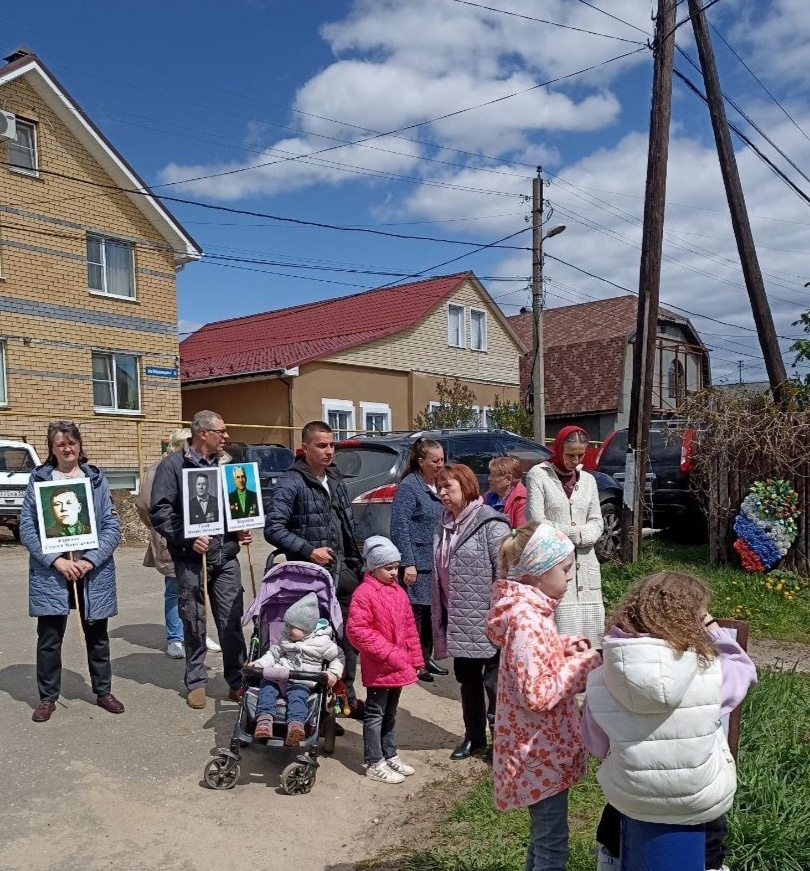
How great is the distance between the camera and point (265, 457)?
17219 mm

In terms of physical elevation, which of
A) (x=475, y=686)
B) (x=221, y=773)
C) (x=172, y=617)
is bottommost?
(x=221, y=773)

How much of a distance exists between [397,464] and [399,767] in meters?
4.54

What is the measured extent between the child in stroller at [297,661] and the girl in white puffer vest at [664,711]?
7.87 feet

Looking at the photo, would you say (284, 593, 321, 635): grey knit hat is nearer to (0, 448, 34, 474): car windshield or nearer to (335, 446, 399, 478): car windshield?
(335, 446, 399, 478): car windshield

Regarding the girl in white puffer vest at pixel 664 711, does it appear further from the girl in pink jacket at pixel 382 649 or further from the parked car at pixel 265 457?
the parked car at pixel 265 457

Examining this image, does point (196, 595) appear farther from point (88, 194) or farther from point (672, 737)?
point (88, 194)

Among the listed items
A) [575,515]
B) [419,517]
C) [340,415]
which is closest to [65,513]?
[419,517]

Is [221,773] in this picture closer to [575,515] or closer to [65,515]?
[65,515]

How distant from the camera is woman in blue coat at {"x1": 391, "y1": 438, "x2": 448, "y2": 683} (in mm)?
5957

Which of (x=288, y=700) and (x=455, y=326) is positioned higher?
(x=455, y=326)

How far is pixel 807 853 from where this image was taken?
3357 mm

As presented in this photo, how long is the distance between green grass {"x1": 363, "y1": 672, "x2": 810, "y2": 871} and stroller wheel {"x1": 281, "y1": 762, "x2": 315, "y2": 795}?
76 centimetres

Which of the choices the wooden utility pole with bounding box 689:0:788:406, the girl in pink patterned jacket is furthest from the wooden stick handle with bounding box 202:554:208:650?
the wooden utility pole with bounding box 689:0:788:406

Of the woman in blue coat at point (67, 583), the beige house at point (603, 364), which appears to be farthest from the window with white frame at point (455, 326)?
the woman in blue coat at point (67, 583)
